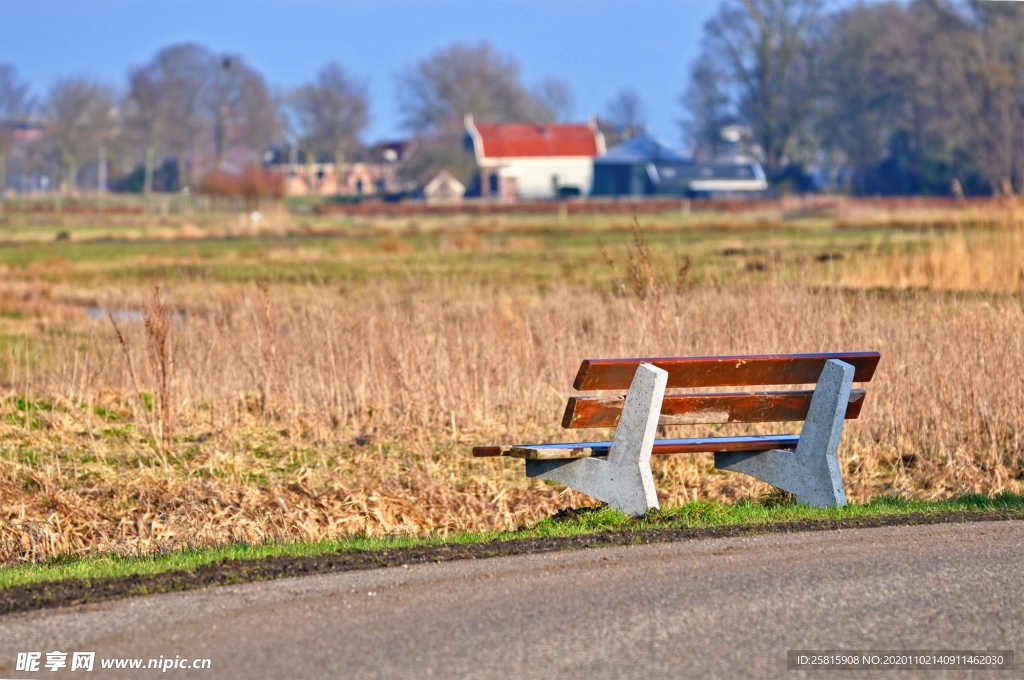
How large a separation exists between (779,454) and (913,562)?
1.65m

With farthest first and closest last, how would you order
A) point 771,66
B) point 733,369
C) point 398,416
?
point 771,66 → point 398,416 → point 733,369

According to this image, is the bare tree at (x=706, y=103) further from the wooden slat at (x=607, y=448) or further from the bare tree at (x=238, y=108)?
the wooden slat at (x=607, y=448)

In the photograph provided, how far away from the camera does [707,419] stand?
720 centimetres

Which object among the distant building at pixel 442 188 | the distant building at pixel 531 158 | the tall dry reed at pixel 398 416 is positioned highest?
the distant building at pixel 531 158

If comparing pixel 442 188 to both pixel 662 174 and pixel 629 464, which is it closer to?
pixel 662 174

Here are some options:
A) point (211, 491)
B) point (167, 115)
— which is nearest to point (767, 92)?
point (167, 115)

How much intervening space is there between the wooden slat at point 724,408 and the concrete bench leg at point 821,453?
0.46ft

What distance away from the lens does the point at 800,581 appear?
17.7ft

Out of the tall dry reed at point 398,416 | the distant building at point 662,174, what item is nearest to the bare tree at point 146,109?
the distant building at point 662,174

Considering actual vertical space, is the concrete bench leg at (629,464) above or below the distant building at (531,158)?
below

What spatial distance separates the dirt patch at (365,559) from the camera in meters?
5.30

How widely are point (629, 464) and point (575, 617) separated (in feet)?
6.77

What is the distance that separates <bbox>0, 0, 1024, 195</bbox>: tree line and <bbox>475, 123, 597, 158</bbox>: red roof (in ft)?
7.77

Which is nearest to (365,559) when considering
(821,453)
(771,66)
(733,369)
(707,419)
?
(707,419)
